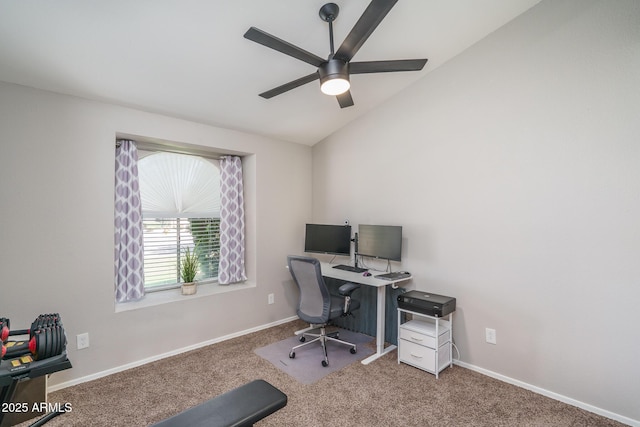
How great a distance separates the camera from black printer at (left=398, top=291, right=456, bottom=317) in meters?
2.68

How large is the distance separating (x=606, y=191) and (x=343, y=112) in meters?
2.50

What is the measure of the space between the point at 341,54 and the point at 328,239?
2334 mm

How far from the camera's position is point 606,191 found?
217 centimetres

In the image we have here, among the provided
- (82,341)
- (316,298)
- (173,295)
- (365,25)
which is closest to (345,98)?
(365,25)

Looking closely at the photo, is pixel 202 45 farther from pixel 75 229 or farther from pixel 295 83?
pixel 75 229

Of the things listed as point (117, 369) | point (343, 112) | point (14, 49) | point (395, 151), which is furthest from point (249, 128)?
point (117, 369)

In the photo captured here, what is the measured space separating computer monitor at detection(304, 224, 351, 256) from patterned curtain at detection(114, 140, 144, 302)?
6.18 feet

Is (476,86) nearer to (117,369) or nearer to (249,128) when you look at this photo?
(249,128)

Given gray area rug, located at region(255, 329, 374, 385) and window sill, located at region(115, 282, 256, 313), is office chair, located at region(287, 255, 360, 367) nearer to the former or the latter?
gray area rug, located at region(255, 329, 374, 385)

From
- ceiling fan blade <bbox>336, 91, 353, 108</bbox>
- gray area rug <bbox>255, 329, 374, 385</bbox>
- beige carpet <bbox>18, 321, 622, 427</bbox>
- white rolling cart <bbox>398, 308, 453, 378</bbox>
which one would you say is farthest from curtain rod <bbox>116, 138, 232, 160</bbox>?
white rolling cart <bbox>398, 308, 453, 378</bbox>

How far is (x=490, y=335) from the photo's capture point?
2.71 metres

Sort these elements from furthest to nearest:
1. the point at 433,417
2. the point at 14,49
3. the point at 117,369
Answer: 1. the point at 117,369
2. the point at 433,417
3. the point at 14,49

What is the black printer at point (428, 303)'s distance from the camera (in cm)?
268

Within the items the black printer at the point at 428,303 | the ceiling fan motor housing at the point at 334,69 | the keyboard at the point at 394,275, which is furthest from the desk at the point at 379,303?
the ceiling fan motor housing at the point at 334,69
